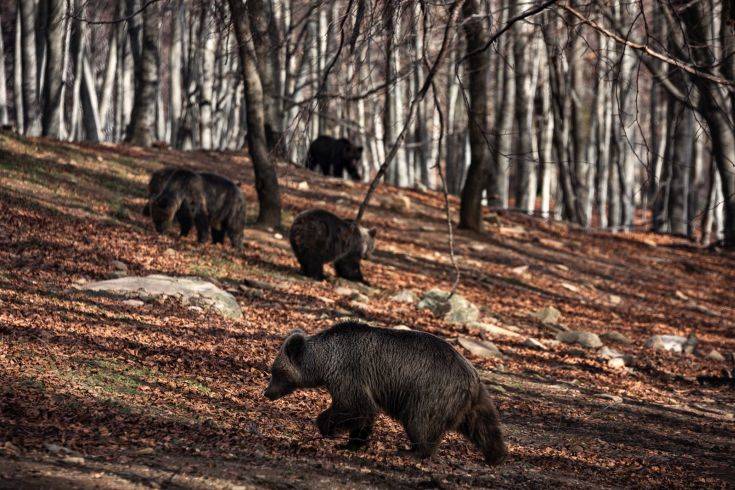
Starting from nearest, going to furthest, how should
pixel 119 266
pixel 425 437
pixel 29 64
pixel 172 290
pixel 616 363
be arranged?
1. pixel 425 437
2. pixel 172 290
3. pixel 119 266
4. pixel 616 363
5. pixel 29 64

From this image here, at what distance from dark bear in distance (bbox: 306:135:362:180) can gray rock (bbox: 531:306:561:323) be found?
56.0 feet

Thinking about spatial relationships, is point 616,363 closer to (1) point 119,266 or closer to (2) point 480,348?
(2) point 480,348

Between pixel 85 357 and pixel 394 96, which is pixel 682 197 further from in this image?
pixel 85 357

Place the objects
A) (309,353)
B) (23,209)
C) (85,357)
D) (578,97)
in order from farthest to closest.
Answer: (578,97)
(23,209)
(85,357)
(309,353)

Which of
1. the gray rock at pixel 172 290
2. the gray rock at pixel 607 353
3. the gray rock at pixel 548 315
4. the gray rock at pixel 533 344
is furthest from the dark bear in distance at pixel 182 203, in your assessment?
the gray rock at pixel 607 353

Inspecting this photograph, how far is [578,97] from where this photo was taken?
94.0 ft

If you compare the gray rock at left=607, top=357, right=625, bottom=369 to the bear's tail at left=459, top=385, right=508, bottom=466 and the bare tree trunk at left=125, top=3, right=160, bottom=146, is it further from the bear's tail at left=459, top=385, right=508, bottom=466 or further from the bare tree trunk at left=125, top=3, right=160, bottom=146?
the bare tree trunk at left=125, top=3, right=160, bottom=146

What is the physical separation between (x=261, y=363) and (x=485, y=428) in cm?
295

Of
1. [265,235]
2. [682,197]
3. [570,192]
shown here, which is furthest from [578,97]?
[265,235]

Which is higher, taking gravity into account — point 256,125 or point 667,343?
point 256,125

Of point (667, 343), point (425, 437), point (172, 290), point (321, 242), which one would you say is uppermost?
point (321, 242)

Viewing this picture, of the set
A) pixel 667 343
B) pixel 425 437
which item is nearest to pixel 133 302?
pixel 425 437

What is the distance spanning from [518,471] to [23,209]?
9.24 m

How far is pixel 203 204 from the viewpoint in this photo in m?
14.4
